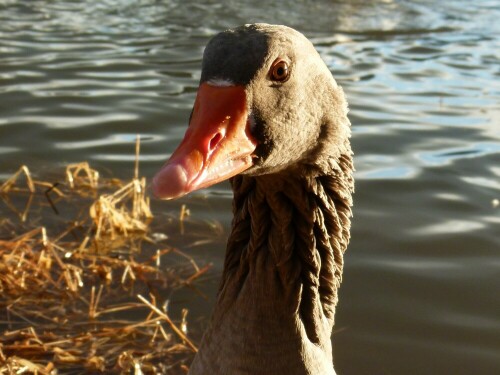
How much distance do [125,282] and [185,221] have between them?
103 cm

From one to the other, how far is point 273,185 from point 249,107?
1.90ft

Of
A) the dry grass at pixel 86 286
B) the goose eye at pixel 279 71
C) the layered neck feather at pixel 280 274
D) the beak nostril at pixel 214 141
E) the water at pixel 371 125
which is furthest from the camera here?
the water at pixel 371 125

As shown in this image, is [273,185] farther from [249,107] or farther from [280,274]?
[249,107]

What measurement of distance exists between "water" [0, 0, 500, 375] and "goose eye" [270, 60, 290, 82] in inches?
97.8

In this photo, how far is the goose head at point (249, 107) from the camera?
2.63m

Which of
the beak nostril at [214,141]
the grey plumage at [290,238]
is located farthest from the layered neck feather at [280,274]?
the beak nostril at [214,141]

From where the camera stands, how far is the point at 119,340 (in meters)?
4.83

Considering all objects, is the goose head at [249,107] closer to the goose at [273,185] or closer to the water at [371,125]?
the goose at [273,185]

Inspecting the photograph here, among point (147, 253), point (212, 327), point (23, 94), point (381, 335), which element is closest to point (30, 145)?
point (23, 94)

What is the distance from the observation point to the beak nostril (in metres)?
2.66

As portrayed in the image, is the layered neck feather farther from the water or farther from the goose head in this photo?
Answer: the water

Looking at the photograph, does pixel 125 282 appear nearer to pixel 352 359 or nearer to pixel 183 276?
pixel 183 276

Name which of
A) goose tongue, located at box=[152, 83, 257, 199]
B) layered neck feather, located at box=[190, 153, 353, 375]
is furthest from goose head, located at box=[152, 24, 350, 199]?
layered neck feather, located at box=[190, 153, 353, 375]

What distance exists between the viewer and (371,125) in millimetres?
8539
